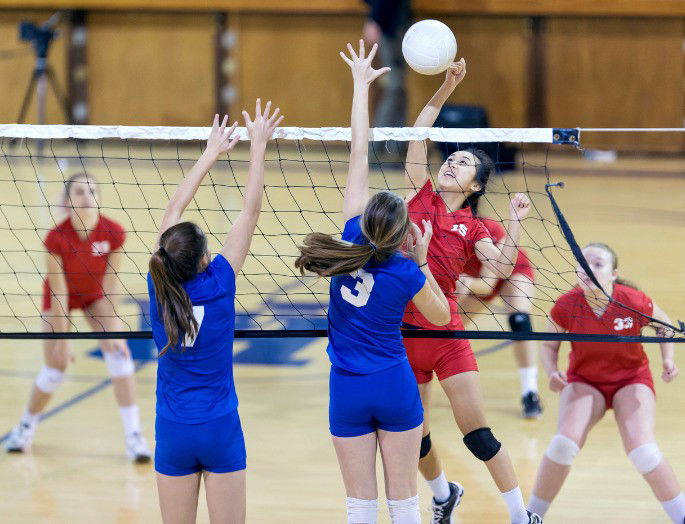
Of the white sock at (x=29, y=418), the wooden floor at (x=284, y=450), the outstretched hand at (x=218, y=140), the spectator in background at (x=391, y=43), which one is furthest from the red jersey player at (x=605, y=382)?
the spectator in background at (x=391, y=43)

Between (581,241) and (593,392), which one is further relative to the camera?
(581,241)

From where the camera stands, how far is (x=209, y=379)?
12.6 feet

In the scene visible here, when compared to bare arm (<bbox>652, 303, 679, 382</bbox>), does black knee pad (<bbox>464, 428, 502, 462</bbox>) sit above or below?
below

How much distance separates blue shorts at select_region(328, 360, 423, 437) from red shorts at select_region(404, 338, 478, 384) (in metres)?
0.66

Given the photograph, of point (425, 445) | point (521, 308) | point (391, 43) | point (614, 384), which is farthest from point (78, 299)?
point (391, 43)

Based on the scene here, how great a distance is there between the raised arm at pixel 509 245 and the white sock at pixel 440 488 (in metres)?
1.03

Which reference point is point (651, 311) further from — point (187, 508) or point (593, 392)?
point (187, 508)

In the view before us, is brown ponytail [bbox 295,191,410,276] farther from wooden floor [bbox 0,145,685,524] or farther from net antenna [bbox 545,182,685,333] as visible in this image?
wooden floor [bbox 0,145,685,524]

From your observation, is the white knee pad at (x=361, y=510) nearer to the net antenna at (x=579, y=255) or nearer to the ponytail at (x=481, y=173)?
the net antenna at (x=579, y=255)

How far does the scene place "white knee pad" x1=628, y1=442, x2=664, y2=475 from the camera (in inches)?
182

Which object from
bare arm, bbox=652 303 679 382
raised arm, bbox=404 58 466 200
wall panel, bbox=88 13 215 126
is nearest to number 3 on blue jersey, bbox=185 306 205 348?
raised arm, bbox=404 58 466 200

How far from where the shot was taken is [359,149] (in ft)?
13.9

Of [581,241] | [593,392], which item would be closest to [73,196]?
[593,392]

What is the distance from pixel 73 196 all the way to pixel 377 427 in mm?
2747
